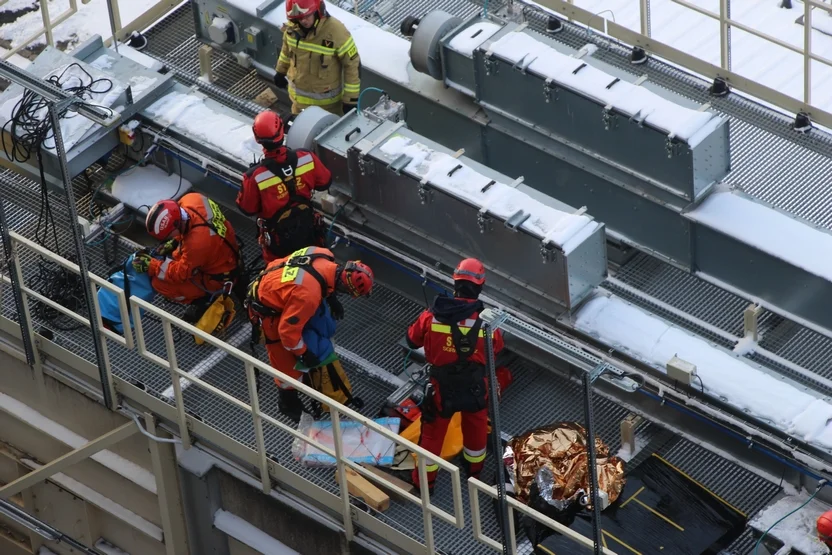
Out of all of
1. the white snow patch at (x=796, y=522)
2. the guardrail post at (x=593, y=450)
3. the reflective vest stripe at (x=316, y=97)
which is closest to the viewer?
the guardrail post at (x=593, y=450)

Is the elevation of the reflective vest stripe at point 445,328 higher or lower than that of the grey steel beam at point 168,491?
higher

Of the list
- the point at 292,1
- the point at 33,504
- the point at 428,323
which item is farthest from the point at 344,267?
the point at 33,504

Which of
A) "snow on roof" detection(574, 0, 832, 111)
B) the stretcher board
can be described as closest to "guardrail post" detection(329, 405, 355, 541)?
the stretcher board

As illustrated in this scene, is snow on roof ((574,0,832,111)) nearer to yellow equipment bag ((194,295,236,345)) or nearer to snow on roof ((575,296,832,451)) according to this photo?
snow on roof ((575,296,832,451))

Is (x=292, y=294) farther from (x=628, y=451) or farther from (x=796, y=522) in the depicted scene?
(x=796, y=522)

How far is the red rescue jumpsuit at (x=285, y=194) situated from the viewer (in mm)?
14297

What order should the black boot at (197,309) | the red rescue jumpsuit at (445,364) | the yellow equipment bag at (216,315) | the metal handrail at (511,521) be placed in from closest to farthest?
the metal handrail at (511,521) → the red rescue jumpsuit at (445,364) → the yellow equipment bag at (216,315) → the black boot at (197,309)

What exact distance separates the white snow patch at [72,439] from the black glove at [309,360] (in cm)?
211

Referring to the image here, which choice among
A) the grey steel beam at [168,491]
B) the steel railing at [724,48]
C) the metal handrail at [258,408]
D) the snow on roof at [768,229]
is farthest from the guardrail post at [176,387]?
the steel railing at [724,48]

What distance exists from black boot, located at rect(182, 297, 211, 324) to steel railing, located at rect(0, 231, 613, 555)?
26cm

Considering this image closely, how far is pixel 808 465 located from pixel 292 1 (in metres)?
5.48

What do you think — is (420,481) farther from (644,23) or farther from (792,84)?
(792,84)

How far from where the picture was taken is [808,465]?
42.8 feet

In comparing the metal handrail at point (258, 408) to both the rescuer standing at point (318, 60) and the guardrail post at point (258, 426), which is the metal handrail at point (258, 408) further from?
the rescuer standing at point (318, 60)
